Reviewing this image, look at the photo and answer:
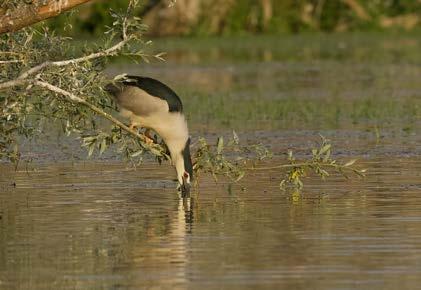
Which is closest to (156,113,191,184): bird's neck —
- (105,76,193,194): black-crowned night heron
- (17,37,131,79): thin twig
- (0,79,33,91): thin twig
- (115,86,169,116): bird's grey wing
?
(105,76,193,194): black-crowned night heron

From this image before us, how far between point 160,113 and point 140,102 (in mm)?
223

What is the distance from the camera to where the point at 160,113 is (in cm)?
1358

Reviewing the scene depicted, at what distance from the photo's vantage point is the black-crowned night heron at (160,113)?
1353 centimetres

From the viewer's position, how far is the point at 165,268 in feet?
33.0

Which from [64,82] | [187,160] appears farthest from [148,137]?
[64,82]

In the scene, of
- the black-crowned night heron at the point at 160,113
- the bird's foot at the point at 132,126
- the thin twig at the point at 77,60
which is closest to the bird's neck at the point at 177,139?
the black-crowned night heron at the point at 160,113

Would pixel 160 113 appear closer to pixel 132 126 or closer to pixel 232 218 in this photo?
pixel 132 126

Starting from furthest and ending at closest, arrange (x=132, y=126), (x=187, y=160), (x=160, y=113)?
(x=132, y=126) → (x=187, y=160) → (x=160, y=113)

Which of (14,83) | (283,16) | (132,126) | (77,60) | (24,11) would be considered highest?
(283,16)

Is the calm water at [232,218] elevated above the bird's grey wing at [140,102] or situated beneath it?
situated beneath

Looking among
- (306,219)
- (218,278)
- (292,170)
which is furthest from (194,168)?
(218,278)

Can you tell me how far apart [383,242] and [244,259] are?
1.18 metres

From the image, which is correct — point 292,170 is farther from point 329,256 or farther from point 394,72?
point 394,72

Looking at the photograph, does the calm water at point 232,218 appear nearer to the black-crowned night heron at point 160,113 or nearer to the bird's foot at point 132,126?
the black-crowned night heron at point 160,113
